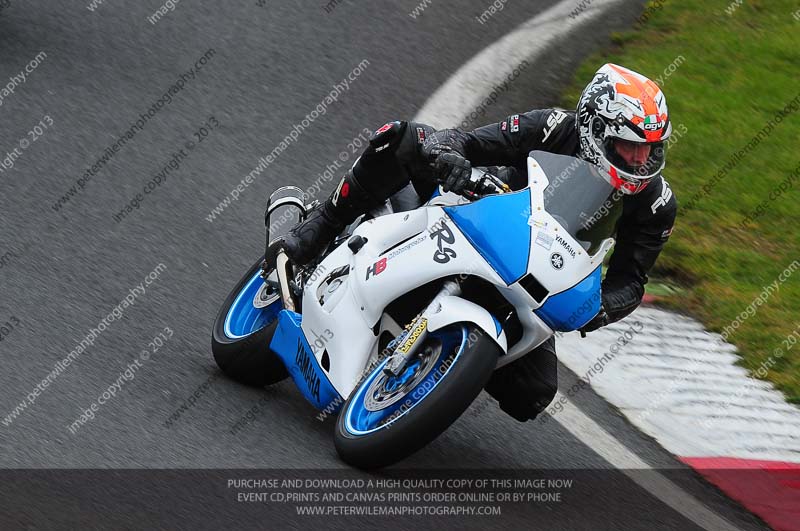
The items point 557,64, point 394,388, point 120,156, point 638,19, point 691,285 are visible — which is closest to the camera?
point 394,388

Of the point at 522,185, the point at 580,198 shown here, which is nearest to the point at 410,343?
the point at 580,198

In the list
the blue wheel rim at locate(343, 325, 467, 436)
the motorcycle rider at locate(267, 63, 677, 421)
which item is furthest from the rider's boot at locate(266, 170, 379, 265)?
the blue wheel rim at locate(343, 325, 467, 436)

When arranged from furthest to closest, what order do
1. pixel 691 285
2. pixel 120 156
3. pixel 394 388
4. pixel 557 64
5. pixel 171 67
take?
1. pixel 557 64
2. pixel 171 67
3. pixel 120 156
4. pixel 691 285
5. pixel 394 388

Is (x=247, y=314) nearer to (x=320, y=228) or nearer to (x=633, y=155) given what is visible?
(x=320, y=228)

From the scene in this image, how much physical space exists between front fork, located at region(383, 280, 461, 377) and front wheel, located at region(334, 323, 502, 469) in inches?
2.2

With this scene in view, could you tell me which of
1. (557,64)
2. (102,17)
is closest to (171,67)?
(102,17)

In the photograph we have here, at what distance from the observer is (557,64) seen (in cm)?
1073

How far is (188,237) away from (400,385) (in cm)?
309

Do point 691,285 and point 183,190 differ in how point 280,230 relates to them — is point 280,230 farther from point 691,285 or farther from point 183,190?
point 691,285

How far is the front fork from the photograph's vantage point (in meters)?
4.78

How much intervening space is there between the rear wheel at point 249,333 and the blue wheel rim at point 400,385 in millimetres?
875

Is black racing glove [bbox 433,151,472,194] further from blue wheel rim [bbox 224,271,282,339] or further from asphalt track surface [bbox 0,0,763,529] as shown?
blue wheel rim [bbox 224,271,282,339]

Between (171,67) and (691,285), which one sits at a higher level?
(171,67)

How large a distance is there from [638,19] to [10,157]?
256 inches
